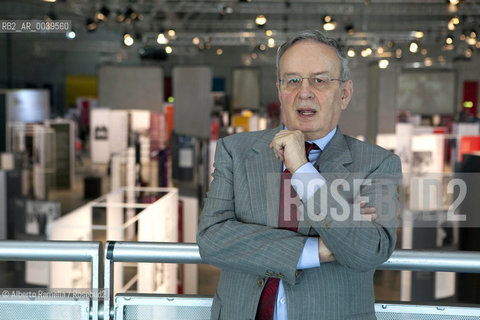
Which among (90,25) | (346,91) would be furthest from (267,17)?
(346,91)

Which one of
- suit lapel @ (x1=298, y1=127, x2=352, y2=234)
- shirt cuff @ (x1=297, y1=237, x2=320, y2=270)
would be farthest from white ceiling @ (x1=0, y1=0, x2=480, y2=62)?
shirt cuff @ (x1=297, y1=237, x2=320, y2=270)

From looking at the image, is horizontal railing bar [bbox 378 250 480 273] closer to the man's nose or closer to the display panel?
the man's nose

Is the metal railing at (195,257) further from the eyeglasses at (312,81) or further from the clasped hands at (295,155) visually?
the eyeglasses at (312,81)

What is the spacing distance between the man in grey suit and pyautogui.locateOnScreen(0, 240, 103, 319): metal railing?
41 cm

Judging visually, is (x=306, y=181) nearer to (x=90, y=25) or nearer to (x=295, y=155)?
(x=295, y=155)

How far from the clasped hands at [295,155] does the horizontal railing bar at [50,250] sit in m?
0.69

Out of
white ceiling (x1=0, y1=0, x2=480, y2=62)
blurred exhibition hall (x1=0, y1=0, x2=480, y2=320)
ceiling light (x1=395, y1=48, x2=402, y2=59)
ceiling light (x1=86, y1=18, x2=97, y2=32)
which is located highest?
white ceiling (x1=0, y1=0, x2=480, y2=62)

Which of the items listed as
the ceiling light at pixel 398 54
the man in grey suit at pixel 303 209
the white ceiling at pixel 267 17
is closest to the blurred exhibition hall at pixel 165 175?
the white ceiling at pixel 267 17

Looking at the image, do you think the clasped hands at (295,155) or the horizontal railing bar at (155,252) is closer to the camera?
the clasped hands at (295,155)

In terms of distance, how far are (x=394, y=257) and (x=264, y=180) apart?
488mm

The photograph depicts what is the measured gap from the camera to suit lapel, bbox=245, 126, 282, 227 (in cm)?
165

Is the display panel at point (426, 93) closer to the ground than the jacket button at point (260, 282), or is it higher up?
higher up

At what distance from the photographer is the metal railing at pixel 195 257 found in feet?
6.02

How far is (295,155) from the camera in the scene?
155cm
